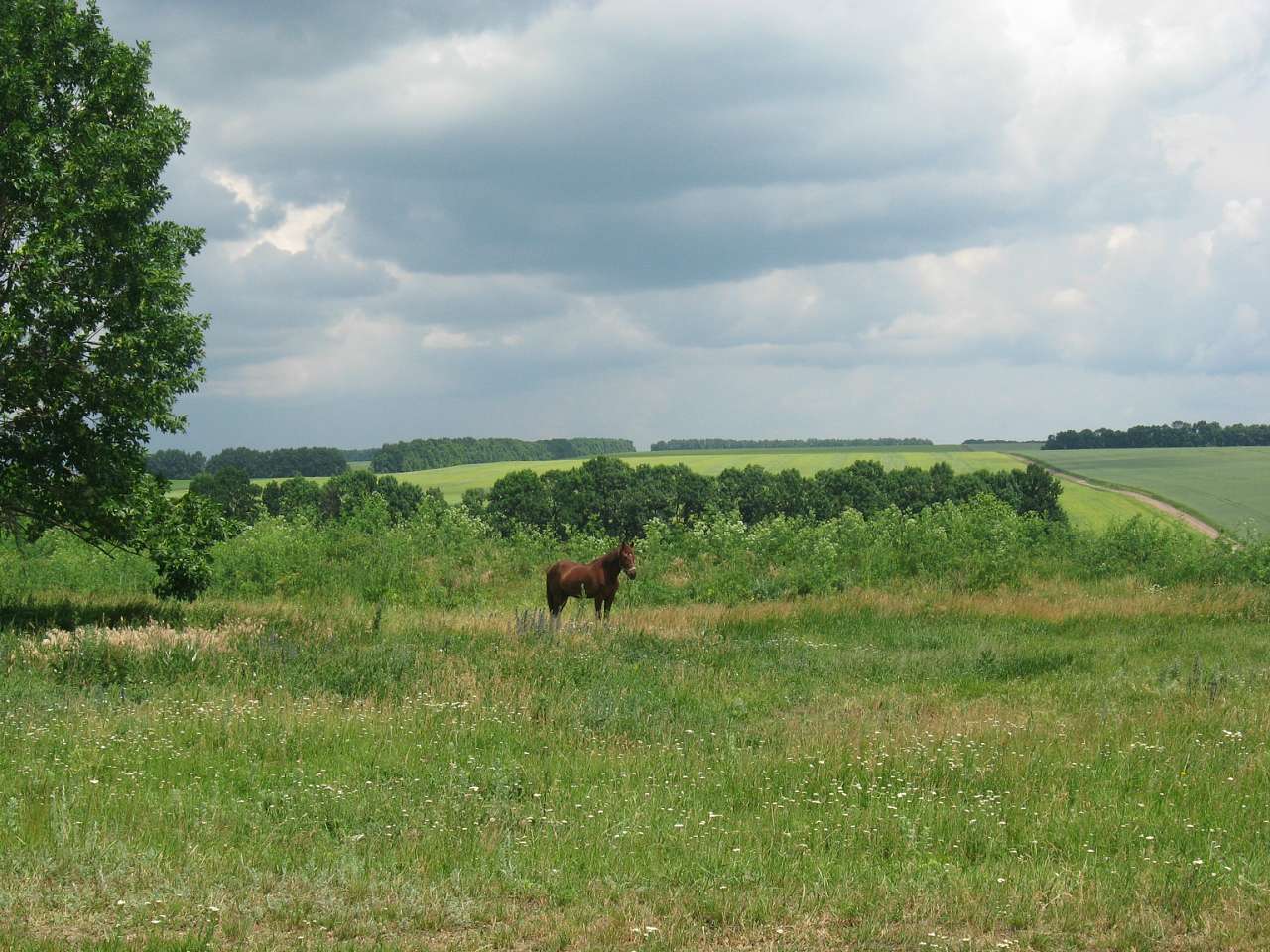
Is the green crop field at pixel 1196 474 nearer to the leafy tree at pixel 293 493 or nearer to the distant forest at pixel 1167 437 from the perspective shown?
the distant forest at pixel 1167 437

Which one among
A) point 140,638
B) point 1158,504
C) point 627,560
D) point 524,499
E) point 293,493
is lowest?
point 1158,504

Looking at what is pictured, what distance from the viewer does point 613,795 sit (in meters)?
8.78

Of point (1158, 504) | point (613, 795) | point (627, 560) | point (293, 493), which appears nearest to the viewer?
point (613, 795)

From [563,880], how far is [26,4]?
17670 mm

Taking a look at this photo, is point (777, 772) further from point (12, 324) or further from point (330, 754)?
point (12, 324)

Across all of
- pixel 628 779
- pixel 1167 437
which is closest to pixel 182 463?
pixel 628 779

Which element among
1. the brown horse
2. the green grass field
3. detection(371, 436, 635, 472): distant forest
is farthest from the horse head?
detection(371, 436, 635, 472): distant forest

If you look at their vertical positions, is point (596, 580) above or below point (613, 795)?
above

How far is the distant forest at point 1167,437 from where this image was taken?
118688 millimetres

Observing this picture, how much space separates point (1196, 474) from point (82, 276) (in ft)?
301

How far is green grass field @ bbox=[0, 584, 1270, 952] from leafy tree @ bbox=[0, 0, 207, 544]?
2835 mm

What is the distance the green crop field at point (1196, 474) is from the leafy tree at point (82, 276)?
54685 millimetres

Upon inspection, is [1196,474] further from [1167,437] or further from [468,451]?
[468,451]

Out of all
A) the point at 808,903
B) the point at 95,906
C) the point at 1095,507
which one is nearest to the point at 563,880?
the point at 808,903
